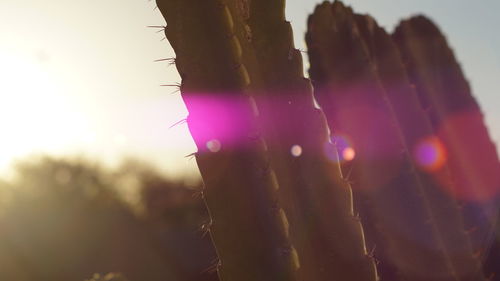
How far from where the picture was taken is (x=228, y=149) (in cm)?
251

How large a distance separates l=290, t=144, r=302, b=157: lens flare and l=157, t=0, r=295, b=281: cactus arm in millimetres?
440

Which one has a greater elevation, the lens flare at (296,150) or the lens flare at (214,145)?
the lens flare at (214,145)

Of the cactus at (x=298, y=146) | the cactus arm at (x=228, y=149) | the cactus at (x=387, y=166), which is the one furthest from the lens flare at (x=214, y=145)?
the cactus at (x=387, y=166)

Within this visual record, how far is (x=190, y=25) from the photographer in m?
2.58

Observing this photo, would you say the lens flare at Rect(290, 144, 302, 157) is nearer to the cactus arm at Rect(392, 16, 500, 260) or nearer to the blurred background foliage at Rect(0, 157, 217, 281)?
the cactus arm at Rect(392, 16, 500, 260)

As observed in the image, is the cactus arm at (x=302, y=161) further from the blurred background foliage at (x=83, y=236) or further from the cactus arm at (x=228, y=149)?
the blurred background foliage at (x=83, y=236)

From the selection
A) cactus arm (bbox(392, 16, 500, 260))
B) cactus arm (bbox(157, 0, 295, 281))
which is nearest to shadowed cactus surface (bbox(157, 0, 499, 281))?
cactus arm (bbox(157, 0, 295, 281))

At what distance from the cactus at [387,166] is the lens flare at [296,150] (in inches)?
52.0

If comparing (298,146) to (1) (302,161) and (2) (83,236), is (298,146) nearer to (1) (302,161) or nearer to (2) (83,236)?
(1) (302,161)

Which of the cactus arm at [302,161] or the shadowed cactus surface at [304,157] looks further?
the cactus arm at [302,161]

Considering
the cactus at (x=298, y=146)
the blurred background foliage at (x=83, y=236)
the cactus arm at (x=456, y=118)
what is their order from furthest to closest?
1. the blurred background foliage at (x=83, y=236)
2. the cactus arm at (x=456, y=118)
3. the cactus at (x=298, y=146)

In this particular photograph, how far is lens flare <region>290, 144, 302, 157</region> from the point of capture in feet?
9.50

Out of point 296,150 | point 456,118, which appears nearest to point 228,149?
point 296,150

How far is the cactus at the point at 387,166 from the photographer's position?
12.9ft
